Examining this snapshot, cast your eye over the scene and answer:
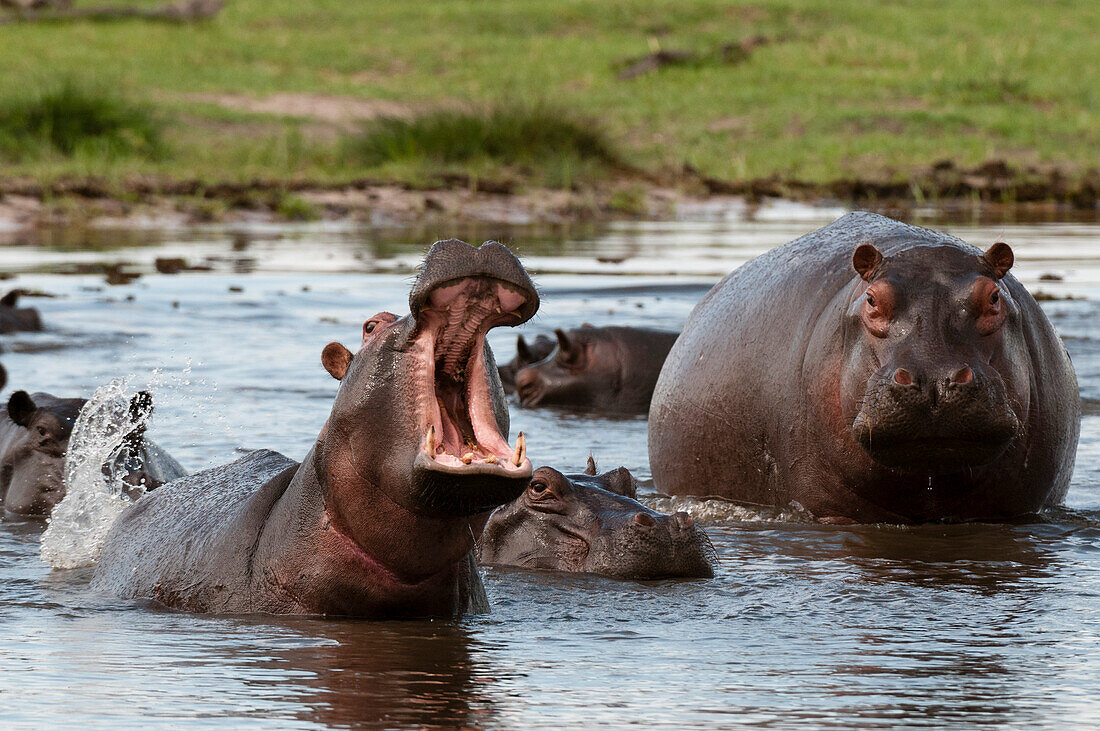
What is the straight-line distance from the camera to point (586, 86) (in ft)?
113

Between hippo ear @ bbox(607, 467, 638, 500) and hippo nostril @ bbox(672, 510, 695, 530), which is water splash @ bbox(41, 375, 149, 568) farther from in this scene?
hippo nostril @ bbox(672, 510, 695, 530)

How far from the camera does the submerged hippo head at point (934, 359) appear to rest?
5.16 metres

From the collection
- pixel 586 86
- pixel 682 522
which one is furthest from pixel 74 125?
pixel 682 522

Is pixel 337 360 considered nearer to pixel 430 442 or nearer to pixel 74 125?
pixel 430 442

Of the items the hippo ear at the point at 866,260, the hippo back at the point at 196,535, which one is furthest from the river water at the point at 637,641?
the hippo ear at the point at 866,260

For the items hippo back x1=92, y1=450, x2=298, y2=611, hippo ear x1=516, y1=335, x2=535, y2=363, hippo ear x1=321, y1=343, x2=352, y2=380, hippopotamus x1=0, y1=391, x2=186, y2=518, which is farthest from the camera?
hippo ear x1=516, y1=335, x2=535, y2=363

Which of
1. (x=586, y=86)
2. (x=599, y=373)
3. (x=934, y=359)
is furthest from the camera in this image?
(x=586, y=86)

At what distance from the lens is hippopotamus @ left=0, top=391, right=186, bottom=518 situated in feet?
21.8

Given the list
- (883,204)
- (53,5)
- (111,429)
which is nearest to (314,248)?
(883,204)

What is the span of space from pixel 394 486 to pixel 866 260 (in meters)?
2.14

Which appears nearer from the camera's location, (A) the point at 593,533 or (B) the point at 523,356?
(A) the point at 593,533

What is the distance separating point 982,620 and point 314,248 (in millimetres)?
13851

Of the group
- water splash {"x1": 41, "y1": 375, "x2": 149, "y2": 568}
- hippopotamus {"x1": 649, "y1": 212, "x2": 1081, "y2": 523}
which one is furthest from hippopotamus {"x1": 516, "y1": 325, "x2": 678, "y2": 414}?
water splash {"x1": 41, "y1": 375, "x2": 149, "y2": 568}

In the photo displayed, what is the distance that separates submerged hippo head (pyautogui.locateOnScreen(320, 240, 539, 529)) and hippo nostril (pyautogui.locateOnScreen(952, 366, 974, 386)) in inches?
65.3
